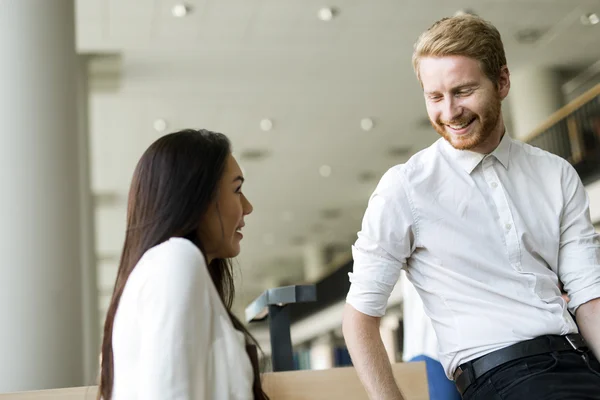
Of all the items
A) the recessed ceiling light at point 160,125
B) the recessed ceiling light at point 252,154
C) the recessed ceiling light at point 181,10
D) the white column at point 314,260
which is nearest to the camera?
the recessed ceiling light at point 181,10

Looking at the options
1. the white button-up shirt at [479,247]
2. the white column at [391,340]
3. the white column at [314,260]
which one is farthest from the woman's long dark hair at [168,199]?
the white column at [314,260]

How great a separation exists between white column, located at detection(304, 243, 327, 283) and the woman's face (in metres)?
19.4

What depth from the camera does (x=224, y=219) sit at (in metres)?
1.48

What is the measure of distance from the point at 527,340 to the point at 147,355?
83cm

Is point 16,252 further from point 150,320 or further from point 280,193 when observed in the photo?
point 280,193

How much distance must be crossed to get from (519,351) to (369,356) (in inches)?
11.8

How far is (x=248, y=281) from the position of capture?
971 inches

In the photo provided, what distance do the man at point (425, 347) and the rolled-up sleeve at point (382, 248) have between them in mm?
949

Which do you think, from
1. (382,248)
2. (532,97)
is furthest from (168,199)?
(532,97)

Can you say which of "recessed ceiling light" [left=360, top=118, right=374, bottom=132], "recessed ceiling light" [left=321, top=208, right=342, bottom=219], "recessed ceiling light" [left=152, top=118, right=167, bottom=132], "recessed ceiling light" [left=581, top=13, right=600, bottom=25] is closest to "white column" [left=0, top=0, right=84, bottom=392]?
"recessed ceiling light" [left=581, top=13, right=600, bottom=25]

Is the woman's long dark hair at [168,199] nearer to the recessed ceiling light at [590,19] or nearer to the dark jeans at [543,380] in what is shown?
the dark jeans at [543,380]

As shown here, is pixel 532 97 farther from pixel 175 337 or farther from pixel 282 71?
pixel 175 337

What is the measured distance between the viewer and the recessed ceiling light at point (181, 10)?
7.38 meters

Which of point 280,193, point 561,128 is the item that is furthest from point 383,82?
point 280,193
